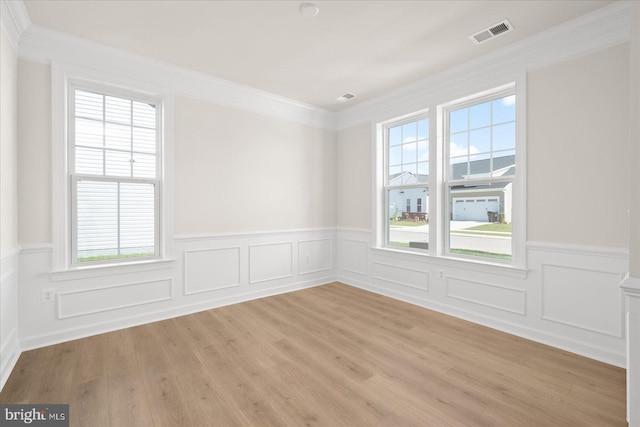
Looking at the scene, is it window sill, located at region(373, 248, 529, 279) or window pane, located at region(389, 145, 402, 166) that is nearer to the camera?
Result: window sill, located at region(373, 248, 529, 279)

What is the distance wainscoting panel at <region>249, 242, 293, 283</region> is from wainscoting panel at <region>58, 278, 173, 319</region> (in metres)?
1.10

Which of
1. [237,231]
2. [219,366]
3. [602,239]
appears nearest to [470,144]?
[602,239]

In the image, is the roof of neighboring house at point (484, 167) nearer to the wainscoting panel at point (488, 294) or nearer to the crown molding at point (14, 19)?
the wainscoting panel at point (488, 294)

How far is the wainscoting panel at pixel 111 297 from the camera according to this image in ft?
9.83

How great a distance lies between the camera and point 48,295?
290cm

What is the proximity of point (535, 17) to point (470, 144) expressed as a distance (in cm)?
133

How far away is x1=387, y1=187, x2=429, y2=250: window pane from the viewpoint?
4152mm

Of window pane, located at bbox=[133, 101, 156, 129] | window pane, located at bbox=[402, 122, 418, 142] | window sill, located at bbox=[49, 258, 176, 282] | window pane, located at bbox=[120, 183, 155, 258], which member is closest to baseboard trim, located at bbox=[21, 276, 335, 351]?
window sill, located at bbox=[49, 258, 176, 282]

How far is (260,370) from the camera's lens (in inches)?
96.1

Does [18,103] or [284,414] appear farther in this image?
[18,103]

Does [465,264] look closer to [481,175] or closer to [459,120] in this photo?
[481,175]

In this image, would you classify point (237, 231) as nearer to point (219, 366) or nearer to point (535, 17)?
point (219, 366)

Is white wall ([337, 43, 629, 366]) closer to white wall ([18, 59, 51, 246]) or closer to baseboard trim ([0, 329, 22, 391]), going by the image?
baseboard trim ([0, 329, 22, 391])

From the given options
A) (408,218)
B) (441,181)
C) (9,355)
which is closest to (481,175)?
(441,181)
